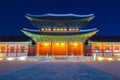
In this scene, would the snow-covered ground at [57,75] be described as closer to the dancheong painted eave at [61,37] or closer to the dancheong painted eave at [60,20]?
the dancheong painted eave at [61,37]

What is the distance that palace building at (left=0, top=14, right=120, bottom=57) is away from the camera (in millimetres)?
33062

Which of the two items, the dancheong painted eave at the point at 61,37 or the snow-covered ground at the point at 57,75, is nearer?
the snow-covered ground at the point at 57,75

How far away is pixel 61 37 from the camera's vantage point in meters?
33.0

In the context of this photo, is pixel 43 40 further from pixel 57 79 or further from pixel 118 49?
pixel 57 79

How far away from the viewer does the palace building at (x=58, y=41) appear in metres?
33.1

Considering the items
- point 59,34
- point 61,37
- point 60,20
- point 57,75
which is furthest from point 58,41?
point 57,75

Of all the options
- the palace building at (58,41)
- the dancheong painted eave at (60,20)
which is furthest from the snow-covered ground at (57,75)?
the dancheong painted eave at (60,20)

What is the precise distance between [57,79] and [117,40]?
29458 millimetres

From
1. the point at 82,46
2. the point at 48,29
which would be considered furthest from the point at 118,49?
the point at 48,29

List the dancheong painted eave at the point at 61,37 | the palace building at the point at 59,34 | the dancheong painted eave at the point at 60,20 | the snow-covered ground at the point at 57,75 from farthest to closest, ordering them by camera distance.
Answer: the dancheong painted eave at the point at 60,20, the palace building at the point at 59,34, the dancheong painted eave at the point at 61,37, the snow-covered ground at the point at 57,75

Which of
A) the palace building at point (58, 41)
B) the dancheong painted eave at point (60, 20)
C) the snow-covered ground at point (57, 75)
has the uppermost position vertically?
the dancheong painted eave at point (60, 20)

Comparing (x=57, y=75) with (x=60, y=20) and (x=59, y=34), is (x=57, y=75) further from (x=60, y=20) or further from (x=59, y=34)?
(x=60, y=20)

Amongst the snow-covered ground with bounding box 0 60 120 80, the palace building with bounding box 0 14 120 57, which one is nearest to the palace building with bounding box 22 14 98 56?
the palace building with bounding box 0 14 120 57

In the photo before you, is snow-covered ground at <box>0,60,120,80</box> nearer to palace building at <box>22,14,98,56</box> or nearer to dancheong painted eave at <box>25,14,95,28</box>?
A: palace building at <box>22,14,98,56</box>
